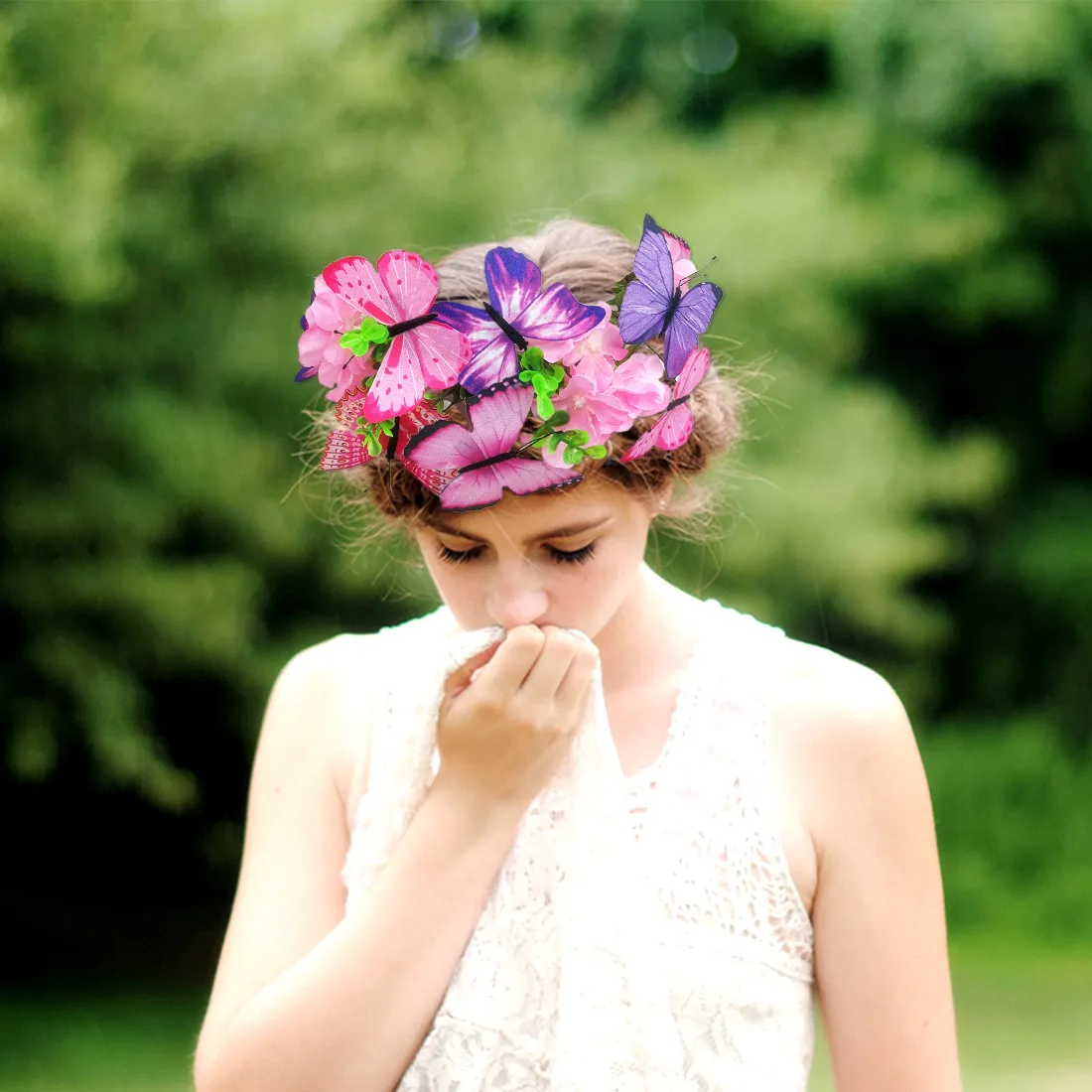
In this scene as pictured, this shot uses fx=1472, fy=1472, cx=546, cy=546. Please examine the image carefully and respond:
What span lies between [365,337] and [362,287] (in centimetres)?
6

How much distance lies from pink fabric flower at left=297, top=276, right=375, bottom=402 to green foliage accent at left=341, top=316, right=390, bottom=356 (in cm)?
3

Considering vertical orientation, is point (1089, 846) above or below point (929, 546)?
below

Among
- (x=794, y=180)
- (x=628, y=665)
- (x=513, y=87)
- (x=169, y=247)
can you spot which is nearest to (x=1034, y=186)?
(x=794, y=180)

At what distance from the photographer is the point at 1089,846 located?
8578 millimetres

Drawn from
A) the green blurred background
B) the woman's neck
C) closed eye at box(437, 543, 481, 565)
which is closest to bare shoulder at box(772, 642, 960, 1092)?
the woman's neck

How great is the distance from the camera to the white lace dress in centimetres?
178

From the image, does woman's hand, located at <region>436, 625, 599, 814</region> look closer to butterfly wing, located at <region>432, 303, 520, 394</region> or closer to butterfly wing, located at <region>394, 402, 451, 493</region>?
butterfly wing, located at <region>394, 402, 451, 493</region>

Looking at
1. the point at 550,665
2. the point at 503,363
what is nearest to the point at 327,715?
the point at 550,665

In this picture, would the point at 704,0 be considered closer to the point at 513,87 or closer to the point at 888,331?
the point at 888,331

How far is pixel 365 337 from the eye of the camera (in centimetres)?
178

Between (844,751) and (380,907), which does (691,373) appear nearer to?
(844,751)

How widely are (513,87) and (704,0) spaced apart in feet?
11.3

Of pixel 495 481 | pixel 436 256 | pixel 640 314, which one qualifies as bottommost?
pixel 495 481

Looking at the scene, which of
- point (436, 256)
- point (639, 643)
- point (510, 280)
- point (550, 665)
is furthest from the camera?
point (436, 256)
